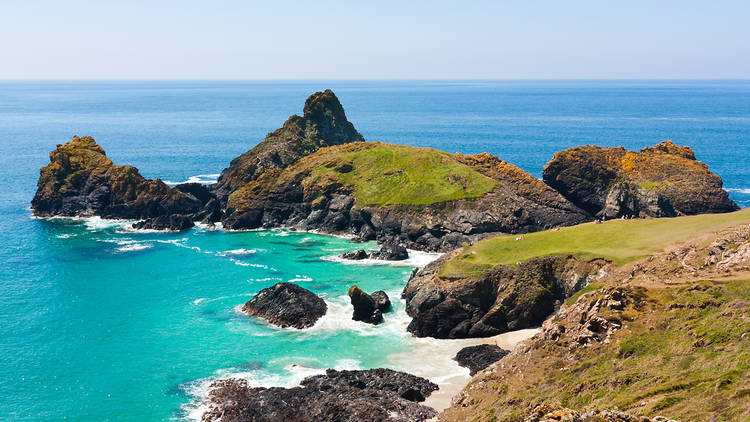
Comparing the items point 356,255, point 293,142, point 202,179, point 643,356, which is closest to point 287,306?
point 356,255

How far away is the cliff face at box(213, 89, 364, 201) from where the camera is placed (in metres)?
117

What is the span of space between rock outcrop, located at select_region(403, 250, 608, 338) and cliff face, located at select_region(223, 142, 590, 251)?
92.2ft

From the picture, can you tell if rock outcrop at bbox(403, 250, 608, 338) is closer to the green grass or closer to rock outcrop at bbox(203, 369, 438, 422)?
rock outcrop at bbox(203, 369, 438, 422)

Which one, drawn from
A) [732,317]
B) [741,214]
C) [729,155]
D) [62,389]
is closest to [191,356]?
[62,389]

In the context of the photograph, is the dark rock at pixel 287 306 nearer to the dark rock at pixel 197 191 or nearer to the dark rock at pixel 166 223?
the dark rock at pixel 166 223

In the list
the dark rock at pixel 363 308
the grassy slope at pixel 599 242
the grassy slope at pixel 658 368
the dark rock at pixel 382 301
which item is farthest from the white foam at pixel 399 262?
the grassy slope at pixel 658 368

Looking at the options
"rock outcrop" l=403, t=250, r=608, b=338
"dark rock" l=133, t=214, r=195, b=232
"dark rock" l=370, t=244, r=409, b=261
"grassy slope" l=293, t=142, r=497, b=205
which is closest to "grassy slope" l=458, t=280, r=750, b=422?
"rock outcrop" l=403, t=250, r=608, b=338

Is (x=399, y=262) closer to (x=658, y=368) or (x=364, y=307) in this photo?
(x=364, y=307)

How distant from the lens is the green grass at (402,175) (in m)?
96.6

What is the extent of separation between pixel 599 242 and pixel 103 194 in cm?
9490

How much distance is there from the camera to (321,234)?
321 ft

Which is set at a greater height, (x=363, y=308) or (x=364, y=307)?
(x=364, y=307)

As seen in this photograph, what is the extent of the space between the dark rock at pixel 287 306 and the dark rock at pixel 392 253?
21035 mm

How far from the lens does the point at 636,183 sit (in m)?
97.1
